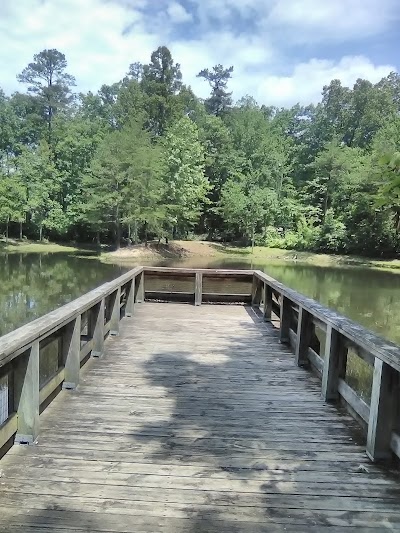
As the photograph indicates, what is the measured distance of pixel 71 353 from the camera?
12.2 ft

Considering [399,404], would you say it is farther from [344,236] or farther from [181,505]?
[344,236]

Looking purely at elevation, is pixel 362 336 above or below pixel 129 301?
above

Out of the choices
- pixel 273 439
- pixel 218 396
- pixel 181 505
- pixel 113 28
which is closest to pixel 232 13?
pixel 113 28

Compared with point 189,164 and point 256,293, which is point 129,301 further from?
point 189,164

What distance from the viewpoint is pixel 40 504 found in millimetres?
2137

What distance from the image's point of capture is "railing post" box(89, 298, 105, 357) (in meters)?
4.66

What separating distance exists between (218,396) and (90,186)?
30161 mm

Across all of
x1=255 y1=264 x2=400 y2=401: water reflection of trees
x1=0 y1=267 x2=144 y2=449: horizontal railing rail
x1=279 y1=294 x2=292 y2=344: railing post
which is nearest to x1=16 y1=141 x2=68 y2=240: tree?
x1=255 y1=264 x2=400 y2=401: water reflection of trees

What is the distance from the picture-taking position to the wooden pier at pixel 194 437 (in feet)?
6.97

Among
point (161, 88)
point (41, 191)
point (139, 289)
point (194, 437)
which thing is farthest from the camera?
point (161, 88)

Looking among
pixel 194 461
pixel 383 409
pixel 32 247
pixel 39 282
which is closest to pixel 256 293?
pixel 383 409

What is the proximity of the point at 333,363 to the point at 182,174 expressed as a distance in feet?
98.7

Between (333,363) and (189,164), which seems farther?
(189,164)

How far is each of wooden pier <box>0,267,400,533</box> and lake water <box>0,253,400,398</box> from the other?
290 centimetres
